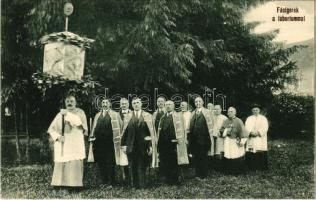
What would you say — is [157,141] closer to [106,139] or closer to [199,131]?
[106,139]

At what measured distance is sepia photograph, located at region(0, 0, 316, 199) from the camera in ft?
27.3

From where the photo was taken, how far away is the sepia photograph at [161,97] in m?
8.33

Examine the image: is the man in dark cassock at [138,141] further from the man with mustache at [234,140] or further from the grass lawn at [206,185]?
the man with mustache at [234,140]

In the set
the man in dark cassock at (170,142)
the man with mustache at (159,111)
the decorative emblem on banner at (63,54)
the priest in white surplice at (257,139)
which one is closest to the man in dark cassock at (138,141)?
the man in dark cassock at (170,142)

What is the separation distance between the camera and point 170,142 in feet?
28.9

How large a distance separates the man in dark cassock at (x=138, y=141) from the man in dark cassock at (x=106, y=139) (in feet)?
0.75

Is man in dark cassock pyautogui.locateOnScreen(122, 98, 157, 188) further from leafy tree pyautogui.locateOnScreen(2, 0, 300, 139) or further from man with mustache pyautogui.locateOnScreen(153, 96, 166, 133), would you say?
leafy tree pyautogui.locateOnScreen(2, 0, 300, 139)

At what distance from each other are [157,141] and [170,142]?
0.24 meters

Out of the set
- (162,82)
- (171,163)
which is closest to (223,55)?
(162,82)

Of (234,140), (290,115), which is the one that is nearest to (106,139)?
(234,140)

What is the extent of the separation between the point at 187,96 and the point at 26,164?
12.0 ft

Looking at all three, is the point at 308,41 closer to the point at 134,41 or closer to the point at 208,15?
the point at 208,15

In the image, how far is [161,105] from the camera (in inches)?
357

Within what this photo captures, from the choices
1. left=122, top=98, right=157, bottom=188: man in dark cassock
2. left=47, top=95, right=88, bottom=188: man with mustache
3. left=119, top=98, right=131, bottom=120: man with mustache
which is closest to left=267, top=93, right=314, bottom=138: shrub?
left=122, top=98, right=157, bottom=188: man in dark cassock
